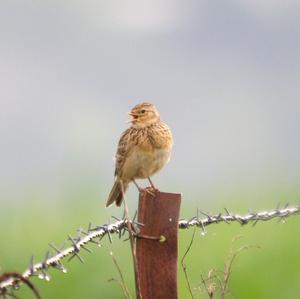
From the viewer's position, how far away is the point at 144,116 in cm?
788

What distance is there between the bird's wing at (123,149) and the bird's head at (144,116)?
0.10m

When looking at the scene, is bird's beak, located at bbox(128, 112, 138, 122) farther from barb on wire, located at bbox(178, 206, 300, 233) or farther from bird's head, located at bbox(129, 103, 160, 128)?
barb on wire, located at bbox(178, 206, 300, 233)

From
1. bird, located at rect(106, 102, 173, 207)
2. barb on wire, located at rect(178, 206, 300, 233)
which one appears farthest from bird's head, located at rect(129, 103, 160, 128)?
barb on wire, located at rect(178, 206, 300, 233)

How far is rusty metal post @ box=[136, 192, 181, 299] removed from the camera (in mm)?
4668

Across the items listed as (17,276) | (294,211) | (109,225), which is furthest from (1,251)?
(17,276)

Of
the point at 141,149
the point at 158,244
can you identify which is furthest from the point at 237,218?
the point at 141,149

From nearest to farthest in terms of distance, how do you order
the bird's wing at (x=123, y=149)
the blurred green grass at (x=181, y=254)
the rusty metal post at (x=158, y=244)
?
the rusty metal post at (x=158, y=244) < the bird's wing at (x=123, y=149) < the blurred green grass at (x=181, y=254)

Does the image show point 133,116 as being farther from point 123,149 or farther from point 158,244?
point 158,244

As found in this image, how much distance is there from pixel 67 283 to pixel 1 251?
80 cm

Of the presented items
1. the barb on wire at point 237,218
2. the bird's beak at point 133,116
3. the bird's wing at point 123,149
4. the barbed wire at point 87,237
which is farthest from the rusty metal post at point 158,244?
the bird's beak at point 133,116

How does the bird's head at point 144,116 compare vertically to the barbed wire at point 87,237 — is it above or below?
above

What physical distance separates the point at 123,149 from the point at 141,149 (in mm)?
187

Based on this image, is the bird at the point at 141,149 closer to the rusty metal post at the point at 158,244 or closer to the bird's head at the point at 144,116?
the bird's head at the point at 144,116

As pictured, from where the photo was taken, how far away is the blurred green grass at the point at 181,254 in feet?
38.2
